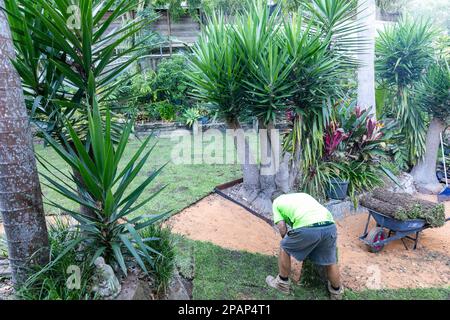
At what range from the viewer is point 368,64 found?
6070 mm

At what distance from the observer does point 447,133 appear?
7535 millimetres

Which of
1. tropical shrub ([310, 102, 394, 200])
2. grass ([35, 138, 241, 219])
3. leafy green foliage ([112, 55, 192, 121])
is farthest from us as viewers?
leafy green foliage ([112, 55, 192, 121])

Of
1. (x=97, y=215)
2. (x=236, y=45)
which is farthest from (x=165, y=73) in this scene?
(x=97, y=215)

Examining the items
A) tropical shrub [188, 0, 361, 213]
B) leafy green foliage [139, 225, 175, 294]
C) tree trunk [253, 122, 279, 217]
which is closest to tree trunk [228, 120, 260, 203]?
tree trunk [253, 122, 279, 217]

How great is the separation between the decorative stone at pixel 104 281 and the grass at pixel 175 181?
2.21 metres

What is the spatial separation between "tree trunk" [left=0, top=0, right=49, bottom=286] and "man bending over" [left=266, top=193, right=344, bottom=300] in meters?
1.93

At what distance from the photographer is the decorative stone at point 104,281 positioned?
202 centimetres

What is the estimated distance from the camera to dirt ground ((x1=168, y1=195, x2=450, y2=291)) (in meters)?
3.40

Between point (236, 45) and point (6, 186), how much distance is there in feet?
10.2

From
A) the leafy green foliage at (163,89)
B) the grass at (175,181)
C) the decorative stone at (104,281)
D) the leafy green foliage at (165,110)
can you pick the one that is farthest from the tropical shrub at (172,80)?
the decorative stone at (104,281)

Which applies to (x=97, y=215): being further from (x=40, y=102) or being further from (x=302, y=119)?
(x=302, y=119)

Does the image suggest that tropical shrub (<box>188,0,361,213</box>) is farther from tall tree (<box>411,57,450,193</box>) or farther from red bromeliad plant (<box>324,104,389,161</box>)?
tall tree (<box>411,57,450,193</box>)

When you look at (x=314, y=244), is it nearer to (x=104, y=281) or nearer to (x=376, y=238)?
(x=376, y=238)

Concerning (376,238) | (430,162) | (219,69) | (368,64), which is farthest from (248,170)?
(430,162)
